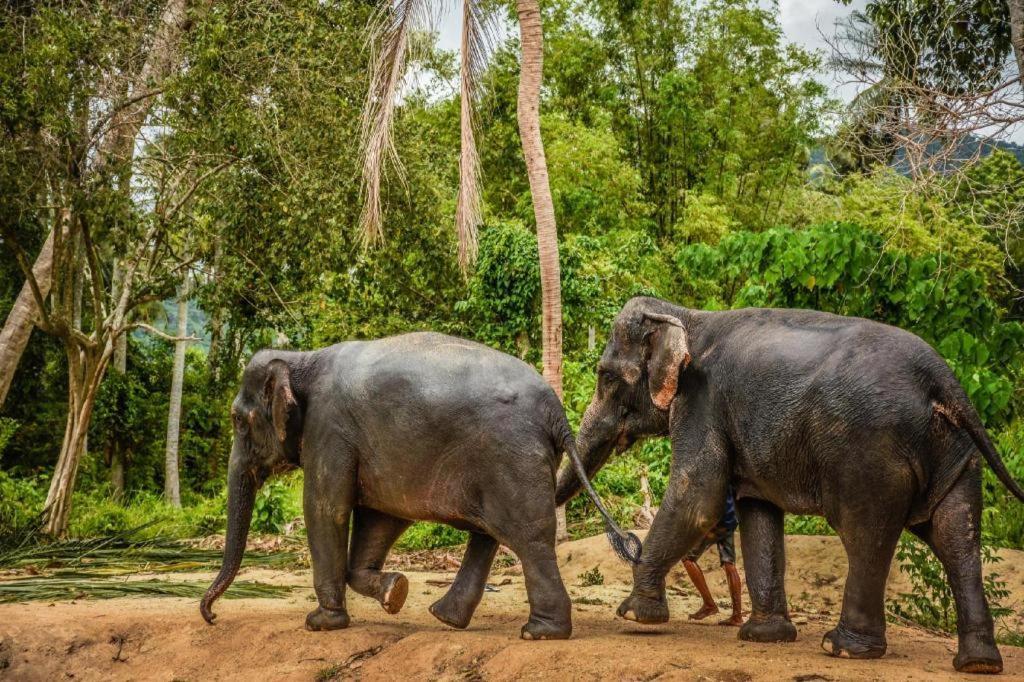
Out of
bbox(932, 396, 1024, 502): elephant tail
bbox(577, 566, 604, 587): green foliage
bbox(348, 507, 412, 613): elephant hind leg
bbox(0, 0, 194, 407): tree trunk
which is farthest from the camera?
bbox(0, 0, 194, 407): tree trunk

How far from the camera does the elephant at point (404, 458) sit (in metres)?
6.31

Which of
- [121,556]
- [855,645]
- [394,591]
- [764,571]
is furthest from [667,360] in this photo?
[121,556]

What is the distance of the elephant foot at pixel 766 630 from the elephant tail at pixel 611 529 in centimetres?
72

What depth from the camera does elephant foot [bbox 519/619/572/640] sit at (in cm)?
611

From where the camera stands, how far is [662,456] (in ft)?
41.8

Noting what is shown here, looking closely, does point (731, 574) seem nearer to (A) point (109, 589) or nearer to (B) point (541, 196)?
(A) point (109, 589)

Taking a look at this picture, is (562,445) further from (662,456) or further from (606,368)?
(662,456)

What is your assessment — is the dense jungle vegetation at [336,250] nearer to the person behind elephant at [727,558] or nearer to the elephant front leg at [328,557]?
the person behind elephant at [727,558]

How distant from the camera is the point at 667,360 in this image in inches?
258

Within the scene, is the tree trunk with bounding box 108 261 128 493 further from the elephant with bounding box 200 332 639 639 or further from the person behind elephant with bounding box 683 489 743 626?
the person behind elephant with bounding box 683 489 743 626

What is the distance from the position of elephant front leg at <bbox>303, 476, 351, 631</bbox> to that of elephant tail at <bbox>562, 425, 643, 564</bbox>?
146cm

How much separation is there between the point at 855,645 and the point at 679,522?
119 cm

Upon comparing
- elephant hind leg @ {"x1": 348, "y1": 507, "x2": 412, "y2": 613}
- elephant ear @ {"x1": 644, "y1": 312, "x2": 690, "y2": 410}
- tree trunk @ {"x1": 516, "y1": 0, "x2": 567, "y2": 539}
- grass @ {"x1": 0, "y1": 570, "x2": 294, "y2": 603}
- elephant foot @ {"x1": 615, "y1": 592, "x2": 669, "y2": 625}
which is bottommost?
grass @ {"x1": 0, "y1": 570, "x2": 294, "y2": 603}

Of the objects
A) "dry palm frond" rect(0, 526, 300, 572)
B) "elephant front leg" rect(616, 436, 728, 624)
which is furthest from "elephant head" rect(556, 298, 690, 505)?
"dry palm frond" rect(0, 526, 300, 572)
